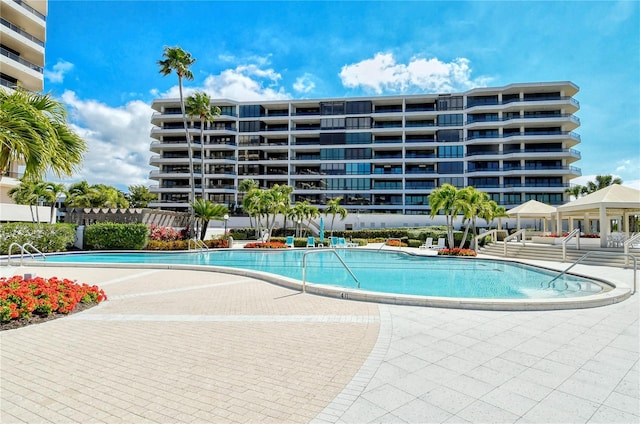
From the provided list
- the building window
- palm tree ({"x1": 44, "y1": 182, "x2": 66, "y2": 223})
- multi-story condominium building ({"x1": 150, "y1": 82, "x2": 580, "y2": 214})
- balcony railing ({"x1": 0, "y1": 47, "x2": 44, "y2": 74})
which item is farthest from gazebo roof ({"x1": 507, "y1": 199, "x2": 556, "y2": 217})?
balcony railing ({"x1": 0, "y1": 47, "x2": 44, "y2": 74})

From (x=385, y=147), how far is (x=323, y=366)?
183 ft

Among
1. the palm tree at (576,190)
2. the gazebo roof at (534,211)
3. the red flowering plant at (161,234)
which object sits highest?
the palm tree at (576,190)

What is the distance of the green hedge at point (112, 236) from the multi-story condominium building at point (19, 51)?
8994 millimetres

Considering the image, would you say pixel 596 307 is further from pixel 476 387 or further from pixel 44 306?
pixel 44 306

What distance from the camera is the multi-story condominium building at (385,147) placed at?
5350 centimetres

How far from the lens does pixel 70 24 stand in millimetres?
12578

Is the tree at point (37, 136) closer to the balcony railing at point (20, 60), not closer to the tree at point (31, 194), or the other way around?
the tree at point (31, 194)

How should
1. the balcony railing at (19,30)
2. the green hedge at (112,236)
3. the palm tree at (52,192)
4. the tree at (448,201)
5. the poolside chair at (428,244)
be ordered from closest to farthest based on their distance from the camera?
the tree at (448,201), the green hedge at (112,236), the poolside chair at (428,244), the balcony railing at (19,30), the palm tree at (52,192)

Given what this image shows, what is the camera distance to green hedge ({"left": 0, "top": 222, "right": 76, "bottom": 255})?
2109 cm

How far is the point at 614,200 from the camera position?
1969 cm

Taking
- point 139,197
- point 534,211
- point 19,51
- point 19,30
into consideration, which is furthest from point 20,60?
point 534,211

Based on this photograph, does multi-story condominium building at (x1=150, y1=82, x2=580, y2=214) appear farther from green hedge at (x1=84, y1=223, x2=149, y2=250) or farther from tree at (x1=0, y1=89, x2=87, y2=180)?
tree at (x1=0, y1=89, x2=87, y2=180)

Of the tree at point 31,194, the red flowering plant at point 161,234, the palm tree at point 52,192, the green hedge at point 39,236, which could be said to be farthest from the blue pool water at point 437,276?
the palm tree at point 52,192

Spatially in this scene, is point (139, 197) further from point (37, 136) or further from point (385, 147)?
point (37, 136)
